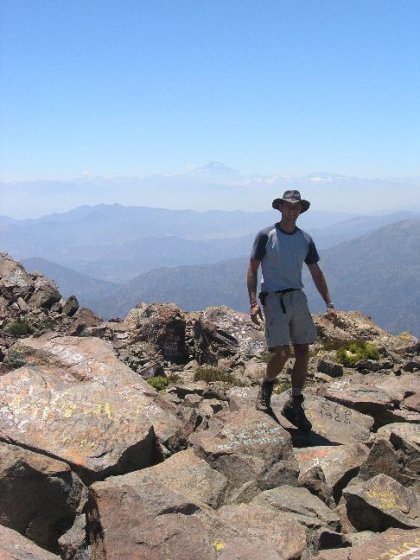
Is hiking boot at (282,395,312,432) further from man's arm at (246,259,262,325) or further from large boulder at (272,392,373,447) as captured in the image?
man's arm at (246,259,262,325)

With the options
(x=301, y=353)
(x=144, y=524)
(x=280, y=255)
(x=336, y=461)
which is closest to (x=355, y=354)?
(x=301, y=353)

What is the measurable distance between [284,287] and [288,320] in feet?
1.84

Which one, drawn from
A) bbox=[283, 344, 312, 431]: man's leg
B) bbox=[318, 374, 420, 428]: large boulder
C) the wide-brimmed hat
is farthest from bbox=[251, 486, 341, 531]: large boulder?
the wide-brimmed hat

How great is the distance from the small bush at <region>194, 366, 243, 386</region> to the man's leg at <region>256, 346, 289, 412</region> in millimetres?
5018

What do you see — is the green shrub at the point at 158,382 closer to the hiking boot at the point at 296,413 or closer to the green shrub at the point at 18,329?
the hiking boot at the point at 296,413

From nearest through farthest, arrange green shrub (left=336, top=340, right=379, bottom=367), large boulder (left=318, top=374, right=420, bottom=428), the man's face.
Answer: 1. the man's face
2. large boulder (left=318, top=374, right=420, bottom=428)
3. green shrub (left=336, top=340, right=379, bottom=367)

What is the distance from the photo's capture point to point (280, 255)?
376 inches

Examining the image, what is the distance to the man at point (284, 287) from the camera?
9.55 m

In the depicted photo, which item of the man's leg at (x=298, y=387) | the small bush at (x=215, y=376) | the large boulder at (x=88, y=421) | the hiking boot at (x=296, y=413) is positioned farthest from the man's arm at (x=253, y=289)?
the small bush at (x=215, y=376)

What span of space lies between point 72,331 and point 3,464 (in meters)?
15.4

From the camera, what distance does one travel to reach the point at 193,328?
21953mm

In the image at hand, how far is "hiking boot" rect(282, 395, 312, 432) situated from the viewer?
9672 mm

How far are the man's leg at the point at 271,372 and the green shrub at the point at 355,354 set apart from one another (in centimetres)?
763

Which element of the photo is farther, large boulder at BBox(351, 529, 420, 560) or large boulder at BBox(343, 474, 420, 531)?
large boulder at BBox(343, 474, 420, 531)
